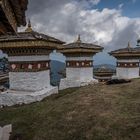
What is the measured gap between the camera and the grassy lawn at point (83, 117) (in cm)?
922

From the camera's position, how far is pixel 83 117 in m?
10.6

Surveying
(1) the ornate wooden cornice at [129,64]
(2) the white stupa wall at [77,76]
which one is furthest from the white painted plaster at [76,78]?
(1) the ornate wooden cornice at [129,64]

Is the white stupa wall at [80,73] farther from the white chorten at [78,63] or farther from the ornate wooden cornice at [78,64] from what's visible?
the ornate wooden cornice at [78,64]

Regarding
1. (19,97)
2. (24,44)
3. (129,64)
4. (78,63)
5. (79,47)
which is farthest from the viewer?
(129,64)

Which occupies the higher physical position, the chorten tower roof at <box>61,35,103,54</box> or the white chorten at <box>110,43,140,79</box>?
the chorten tower roof at <box>61,35,103,54</box>

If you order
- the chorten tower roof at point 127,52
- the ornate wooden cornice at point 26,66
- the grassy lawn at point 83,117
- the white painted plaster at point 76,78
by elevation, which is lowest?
the grassy lawn at point 83,117

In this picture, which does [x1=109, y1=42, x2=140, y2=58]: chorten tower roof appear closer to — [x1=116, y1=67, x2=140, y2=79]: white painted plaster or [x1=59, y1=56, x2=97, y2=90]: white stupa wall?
[x1=116, y1=67, x2=140, y2=79]: white painted plaster

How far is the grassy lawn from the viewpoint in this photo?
30.2 feet

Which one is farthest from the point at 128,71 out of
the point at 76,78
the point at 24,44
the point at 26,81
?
the point at 24,44

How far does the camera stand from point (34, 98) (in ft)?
48.2

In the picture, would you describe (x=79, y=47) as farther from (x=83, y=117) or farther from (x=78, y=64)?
(x=83, y=117)

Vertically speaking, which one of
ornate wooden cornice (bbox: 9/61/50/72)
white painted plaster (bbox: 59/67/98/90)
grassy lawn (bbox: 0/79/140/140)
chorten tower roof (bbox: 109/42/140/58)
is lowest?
grassy lawn (bbox: 0/79/140/140)

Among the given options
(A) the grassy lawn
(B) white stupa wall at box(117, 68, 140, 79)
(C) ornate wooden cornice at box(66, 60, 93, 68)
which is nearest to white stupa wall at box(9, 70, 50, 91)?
(A) the grassy lawn

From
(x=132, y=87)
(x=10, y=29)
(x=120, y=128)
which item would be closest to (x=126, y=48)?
(x=132, y=87)
